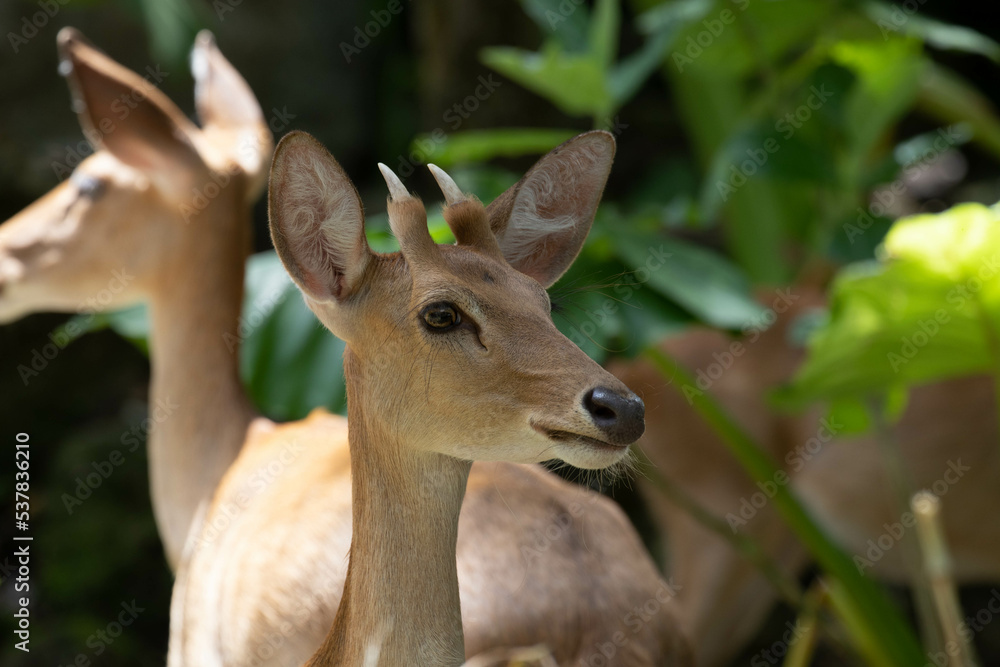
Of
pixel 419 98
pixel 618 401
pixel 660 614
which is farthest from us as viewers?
pixel 419 98

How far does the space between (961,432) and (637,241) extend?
1760 mm

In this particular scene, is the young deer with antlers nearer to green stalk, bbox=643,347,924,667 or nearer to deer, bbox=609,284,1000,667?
green stalk, bbox=643,347,924,667

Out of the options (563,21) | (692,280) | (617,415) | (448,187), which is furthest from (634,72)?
(617,415)

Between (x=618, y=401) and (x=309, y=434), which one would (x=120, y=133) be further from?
(x=618, y=401)

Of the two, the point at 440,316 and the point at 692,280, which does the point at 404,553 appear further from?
the point at 692,280

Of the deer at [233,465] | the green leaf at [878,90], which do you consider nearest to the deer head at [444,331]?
the deer at [233,465]

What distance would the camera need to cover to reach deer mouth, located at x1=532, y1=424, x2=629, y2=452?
1.18m

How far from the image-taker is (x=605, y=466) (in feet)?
3.90

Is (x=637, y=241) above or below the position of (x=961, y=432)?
above

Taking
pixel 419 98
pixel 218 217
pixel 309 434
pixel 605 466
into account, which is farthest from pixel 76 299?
pixel 419 98

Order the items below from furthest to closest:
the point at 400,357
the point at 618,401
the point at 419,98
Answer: the point at 419,98
the point at 400,357
the point at 618,401

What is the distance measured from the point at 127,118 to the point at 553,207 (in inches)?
56.4

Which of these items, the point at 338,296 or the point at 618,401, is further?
the point at 338,296

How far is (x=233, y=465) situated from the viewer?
8.15 ft
